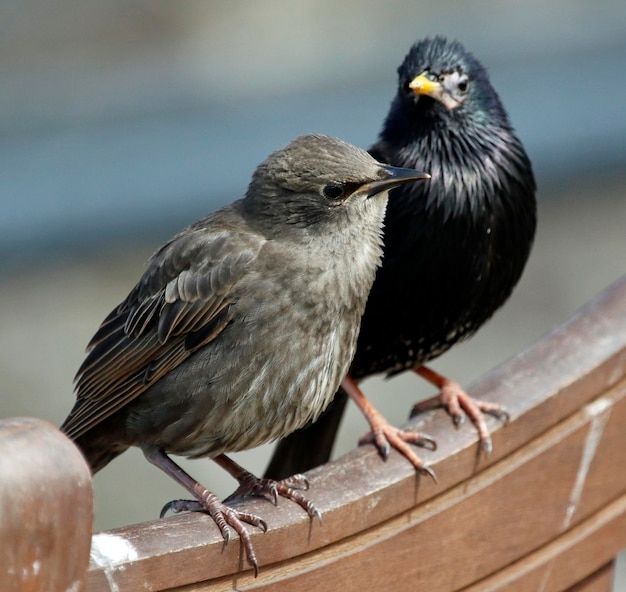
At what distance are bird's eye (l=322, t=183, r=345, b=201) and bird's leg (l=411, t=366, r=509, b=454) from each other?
1.90ft

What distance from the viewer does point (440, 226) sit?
383 cm

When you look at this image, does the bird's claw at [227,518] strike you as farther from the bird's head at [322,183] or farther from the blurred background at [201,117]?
the blurred background at [201,117]

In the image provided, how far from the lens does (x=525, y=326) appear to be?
287 inches

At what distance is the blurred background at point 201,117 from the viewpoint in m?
7.58

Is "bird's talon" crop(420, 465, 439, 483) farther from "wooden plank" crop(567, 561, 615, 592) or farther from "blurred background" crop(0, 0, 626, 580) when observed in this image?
"blurred background" crop(0, 0, 626, 580)

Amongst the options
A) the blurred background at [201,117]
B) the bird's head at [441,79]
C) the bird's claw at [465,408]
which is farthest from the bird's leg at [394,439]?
the blurred background at [201,117]

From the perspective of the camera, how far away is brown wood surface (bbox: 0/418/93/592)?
1652mm

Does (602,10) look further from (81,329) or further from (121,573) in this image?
(121,573)

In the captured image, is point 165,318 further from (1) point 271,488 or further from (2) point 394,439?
(2) point 394,439

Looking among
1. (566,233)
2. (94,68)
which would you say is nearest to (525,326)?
(566,233)

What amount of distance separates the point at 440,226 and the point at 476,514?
127 centimetres

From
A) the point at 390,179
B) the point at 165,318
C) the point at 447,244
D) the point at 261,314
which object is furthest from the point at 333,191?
the point at 447,244

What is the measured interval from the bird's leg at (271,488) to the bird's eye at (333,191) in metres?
0.65

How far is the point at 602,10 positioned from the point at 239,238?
575 cm
